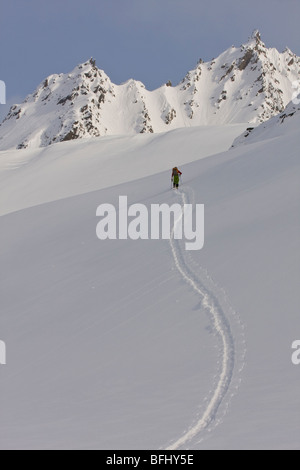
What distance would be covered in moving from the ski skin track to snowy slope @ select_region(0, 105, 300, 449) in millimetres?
19

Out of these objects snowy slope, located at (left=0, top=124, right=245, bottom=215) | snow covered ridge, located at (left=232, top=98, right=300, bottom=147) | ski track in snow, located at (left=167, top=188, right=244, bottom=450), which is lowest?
ski track in snow, located at (left=167, top=188, right=244, bottom=450)

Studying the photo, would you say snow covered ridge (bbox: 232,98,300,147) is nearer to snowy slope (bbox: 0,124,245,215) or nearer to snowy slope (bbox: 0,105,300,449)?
snowy slope (bbox: 0,124,245,215)

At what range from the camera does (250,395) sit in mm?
5727

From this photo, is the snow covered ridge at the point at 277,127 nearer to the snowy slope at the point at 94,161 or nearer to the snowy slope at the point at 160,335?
the snowy slope at the point at 94,161

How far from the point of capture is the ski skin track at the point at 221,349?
17.4ft

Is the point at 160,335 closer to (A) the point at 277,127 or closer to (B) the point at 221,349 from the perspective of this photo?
(B) the point at 221,349

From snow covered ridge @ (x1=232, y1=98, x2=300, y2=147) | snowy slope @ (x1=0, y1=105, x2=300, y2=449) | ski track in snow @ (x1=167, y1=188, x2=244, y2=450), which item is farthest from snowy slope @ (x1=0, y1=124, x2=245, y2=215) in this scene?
ski track in snow @ (x1=167, y1=188, x2=244, y2=450)

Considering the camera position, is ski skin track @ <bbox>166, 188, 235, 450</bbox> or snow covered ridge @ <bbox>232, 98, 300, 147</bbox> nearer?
ski skin track @ <bbox>166, 188, 235, 450</bbox>

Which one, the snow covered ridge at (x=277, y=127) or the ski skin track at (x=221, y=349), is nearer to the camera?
the ski skin track at (x=221, y=349)

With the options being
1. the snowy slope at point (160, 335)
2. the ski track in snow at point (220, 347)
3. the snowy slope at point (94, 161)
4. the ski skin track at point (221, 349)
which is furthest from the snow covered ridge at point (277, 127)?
the ski skin track at point (221, 349)

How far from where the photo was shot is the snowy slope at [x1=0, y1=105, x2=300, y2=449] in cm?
547

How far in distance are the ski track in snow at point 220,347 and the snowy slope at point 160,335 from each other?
2cm

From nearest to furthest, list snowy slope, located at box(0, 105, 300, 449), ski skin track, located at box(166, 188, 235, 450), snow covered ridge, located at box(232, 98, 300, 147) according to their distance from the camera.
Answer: ski skin track, located at box(166, 188, 235, 450), snowy slope, located at box(0, 105, 300, 449), snow covered ridge, located at box(232, 98, 300, 147)

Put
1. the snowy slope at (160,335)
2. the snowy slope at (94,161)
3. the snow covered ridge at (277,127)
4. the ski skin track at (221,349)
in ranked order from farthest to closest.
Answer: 1. the snowy slope at (94,161)
2. the snow covered ridge at (277,127)
3. the snowy slope at (160,335)
4. the ski skin track at (221,349)
